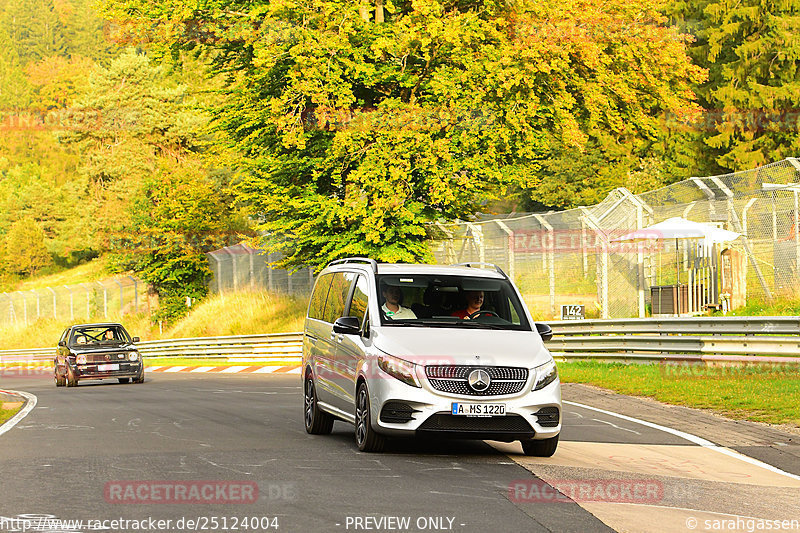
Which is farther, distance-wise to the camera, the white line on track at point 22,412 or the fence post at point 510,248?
the fence post at point 510,248

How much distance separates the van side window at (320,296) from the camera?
564 inches

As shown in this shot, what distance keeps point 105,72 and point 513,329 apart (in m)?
88.4

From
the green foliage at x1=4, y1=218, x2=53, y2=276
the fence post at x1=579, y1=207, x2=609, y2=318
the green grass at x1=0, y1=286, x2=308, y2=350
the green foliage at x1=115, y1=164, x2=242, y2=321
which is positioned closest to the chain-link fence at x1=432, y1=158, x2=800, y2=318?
the fence post at x1=579, y1=207, x2=609, y2=318

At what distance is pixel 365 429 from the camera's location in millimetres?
11352

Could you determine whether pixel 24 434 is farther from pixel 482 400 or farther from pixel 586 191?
pixel 586 191

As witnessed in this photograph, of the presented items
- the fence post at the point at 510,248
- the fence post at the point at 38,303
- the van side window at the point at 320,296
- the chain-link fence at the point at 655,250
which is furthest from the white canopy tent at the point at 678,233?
the fence post at the point at 38,303

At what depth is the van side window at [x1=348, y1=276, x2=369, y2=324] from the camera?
12.3 meters

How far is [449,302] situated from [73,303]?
61290 millimetres

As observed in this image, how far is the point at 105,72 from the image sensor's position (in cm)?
9512

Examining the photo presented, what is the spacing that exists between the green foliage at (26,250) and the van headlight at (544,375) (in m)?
104

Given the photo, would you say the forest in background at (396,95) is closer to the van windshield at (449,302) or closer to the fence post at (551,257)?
the fence post at (551,257)

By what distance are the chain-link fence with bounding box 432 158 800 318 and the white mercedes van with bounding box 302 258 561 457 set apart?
13230 millimetres

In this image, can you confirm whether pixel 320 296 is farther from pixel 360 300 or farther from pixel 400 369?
pixel 400 369

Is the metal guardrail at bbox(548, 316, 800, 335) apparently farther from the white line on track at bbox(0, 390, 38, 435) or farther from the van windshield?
the white line on track at bbox(0, 390, 38, 435)
